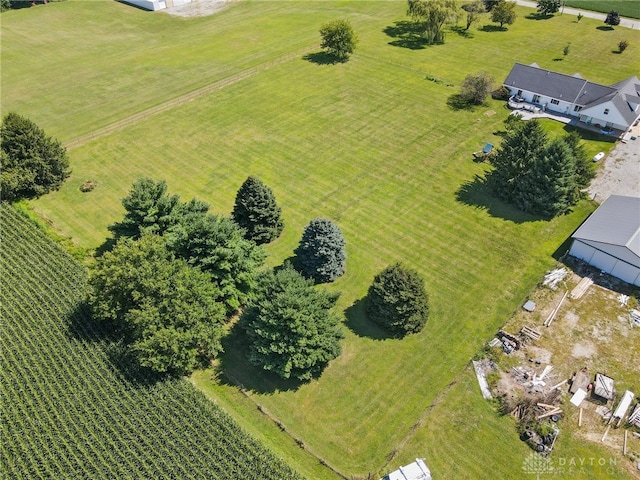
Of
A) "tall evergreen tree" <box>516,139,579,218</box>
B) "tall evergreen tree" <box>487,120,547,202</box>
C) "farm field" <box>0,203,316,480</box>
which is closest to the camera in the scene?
"farm field" <box>0,203,316,480</box>

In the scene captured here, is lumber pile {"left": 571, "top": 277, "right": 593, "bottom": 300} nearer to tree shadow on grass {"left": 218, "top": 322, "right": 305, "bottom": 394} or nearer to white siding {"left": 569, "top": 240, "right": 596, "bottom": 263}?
white siding {"left": 569, "top": 240, "right": 596, "bottom": 263}

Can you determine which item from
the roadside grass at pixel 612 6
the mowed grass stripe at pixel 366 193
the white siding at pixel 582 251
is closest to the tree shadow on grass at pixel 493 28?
the roadside grass at pixel 612 6

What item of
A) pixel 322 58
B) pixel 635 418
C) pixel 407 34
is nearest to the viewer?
pixel 635 418

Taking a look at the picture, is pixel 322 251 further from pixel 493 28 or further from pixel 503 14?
pixel 493 28

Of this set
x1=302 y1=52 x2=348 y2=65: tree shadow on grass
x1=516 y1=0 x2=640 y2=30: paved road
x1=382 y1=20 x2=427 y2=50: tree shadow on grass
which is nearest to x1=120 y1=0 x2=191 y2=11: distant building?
x1=302 y1=52 x2=348 y2=65: tree shadow on grass

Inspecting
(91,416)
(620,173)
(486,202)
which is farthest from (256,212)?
(620,173)

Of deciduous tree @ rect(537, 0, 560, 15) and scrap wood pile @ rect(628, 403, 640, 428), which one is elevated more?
deciduous tree @ rect(537, 0, 560, 15)

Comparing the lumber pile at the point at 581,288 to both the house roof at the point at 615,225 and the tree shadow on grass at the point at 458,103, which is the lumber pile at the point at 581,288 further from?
the tree shadow on grass at the point at 458,103
